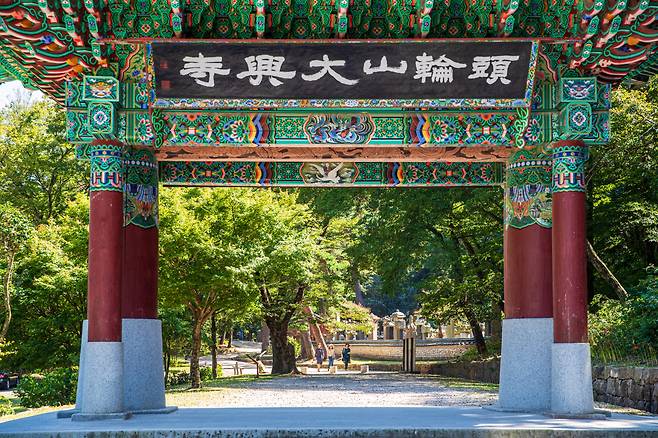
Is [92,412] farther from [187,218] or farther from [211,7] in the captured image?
[187,218]

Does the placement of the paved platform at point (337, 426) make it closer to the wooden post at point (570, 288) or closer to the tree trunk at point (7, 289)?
the wooden post at point (570, 288)

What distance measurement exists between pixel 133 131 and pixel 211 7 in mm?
2021

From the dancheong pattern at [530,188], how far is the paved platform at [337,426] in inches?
113

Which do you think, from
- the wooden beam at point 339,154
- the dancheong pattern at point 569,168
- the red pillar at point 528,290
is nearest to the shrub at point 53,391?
the wooden beam at point 339,154


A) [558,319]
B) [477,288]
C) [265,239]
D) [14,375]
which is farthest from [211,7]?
[14,375]

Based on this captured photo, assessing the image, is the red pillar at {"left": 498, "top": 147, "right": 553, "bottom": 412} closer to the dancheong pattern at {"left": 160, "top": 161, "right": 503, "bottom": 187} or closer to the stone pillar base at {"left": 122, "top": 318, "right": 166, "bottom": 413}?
the dancheong pattern at {"left": 160, "top": 161, "right": 503, "bottom": 187}

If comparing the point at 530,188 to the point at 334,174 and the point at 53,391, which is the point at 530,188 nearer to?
the point at 334,174

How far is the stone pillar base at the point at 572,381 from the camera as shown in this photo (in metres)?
11.0

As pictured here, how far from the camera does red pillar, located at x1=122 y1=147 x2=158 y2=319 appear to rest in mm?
12250

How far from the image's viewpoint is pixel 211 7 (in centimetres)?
1084

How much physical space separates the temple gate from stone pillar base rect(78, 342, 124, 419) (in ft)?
0.06

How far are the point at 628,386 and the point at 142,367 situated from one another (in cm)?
984

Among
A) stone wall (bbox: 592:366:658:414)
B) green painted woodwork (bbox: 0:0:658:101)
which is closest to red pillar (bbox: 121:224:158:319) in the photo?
green painted woodwork (bbox: 0:0:658:101)

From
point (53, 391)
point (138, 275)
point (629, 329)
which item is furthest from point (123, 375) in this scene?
point (53, 391)
